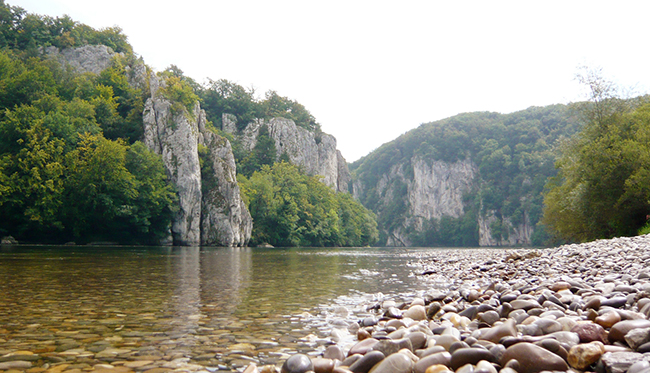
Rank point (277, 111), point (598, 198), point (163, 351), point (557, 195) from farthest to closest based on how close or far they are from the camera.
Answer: point (277, 111) → point (557, 195) → point (598, 198) → point (163, 351)

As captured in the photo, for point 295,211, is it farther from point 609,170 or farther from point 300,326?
point 300,326

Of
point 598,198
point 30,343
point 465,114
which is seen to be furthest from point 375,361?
point 465,114

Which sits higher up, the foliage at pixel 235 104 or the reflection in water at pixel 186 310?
the foliage at pixel 235 104

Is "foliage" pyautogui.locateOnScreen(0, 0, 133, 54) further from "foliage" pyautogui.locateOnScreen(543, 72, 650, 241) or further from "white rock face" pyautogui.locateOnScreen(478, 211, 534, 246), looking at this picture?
"white rock face" pyautogui.locateOnScreen(478, 211, 534, 246)

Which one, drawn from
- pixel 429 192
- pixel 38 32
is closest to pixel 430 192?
pixel 429 192

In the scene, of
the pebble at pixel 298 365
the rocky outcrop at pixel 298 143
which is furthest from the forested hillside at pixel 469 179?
the pebble at pixel 298 365

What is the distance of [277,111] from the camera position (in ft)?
346

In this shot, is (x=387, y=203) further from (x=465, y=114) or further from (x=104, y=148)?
(x=104, y=148)

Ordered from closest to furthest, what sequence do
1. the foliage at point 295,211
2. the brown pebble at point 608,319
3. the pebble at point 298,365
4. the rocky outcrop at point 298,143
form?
the pebble at point 298,365, the brown pebble at point 608,319, the foliage at point 295,211, the rocky outcrop at point 298,143

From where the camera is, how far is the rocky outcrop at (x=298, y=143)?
93.5 meters

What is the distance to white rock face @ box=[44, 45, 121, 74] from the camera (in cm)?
6594

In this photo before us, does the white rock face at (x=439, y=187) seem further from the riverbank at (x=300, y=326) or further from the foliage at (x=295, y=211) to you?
the riverbank at (x=300, y=326)

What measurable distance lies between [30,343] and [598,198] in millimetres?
30369

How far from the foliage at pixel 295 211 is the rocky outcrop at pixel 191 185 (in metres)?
6.53
